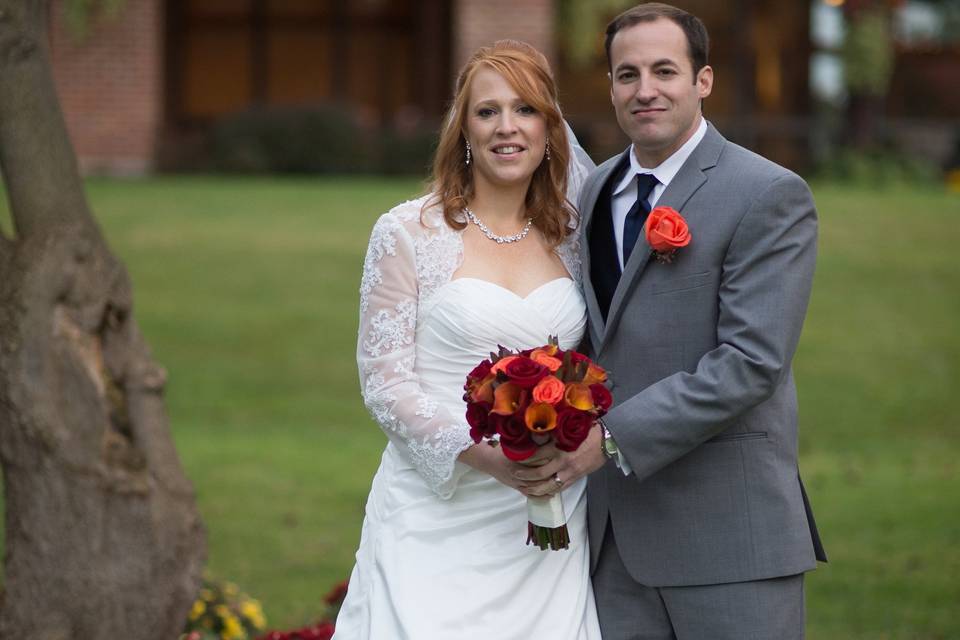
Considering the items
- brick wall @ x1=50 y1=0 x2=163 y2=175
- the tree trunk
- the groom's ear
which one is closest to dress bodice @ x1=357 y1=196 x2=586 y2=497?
the groom's ear

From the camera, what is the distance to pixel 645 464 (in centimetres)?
362

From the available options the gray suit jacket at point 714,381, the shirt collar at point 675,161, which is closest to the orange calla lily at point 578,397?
the gray suit jacket at point 714,381

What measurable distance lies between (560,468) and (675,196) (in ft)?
2.74

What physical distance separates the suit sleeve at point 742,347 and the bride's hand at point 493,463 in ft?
0.95

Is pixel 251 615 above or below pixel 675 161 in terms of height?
below

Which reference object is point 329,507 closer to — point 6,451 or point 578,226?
point 6,451

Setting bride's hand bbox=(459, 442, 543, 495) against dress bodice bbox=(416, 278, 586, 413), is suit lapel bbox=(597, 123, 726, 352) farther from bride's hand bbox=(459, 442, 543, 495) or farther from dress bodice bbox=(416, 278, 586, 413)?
bride's hand bbox=(459, 442, 543, 495)

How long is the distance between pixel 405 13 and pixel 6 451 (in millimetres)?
15686

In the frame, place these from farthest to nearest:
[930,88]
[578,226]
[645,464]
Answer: [930,88]
[578,226]
[645,464]

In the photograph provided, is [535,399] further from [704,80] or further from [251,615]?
[251,615]

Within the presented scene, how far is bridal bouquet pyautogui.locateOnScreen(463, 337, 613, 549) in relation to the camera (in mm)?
3385

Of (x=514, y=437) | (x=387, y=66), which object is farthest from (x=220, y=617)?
(x=387, y=66)

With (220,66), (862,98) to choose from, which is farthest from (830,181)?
(220,66)

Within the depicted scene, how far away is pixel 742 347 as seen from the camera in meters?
3.56
